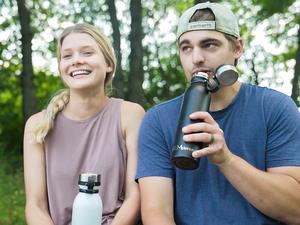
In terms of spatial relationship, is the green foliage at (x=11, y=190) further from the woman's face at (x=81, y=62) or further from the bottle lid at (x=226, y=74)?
the bottle lid at (x=226, y=74)

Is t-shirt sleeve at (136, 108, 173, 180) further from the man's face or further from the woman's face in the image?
the woman's face

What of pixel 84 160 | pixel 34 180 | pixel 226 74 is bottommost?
pixel 34 180

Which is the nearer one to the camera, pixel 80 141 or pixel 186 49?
pixel 186 49

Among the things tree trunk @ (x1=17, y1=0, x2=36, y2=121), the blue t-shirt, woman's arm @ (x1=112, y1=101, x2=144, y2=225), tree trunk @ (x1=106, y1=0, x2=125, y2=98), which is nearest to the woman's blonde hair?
woman's arm @ (x1=112, y1=101, x2=144, y2=225)

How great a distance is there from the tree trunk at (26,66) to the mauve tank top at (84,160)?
20.2 feet

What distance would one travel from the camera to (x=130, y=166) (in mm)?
2643

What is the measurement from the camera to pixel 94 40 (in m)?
2.74

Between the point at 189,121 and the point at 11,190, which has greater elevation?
the point at 189,121

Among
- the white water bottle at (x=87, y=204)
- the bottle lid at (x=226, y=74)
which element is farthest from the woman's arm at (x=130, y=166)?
the bottle lid at (x=226, y=74)

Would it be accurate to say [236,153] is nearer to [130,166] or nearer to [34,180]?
[130,166]

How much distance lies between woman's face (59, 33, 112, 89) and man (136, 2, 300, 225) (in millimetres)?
541

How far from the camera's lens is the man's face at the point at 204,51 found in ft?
7.29

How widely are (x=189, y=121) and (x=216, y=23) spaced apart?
75cm

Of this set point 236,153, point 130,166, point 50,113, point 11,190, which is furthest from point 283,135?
point 11,190
